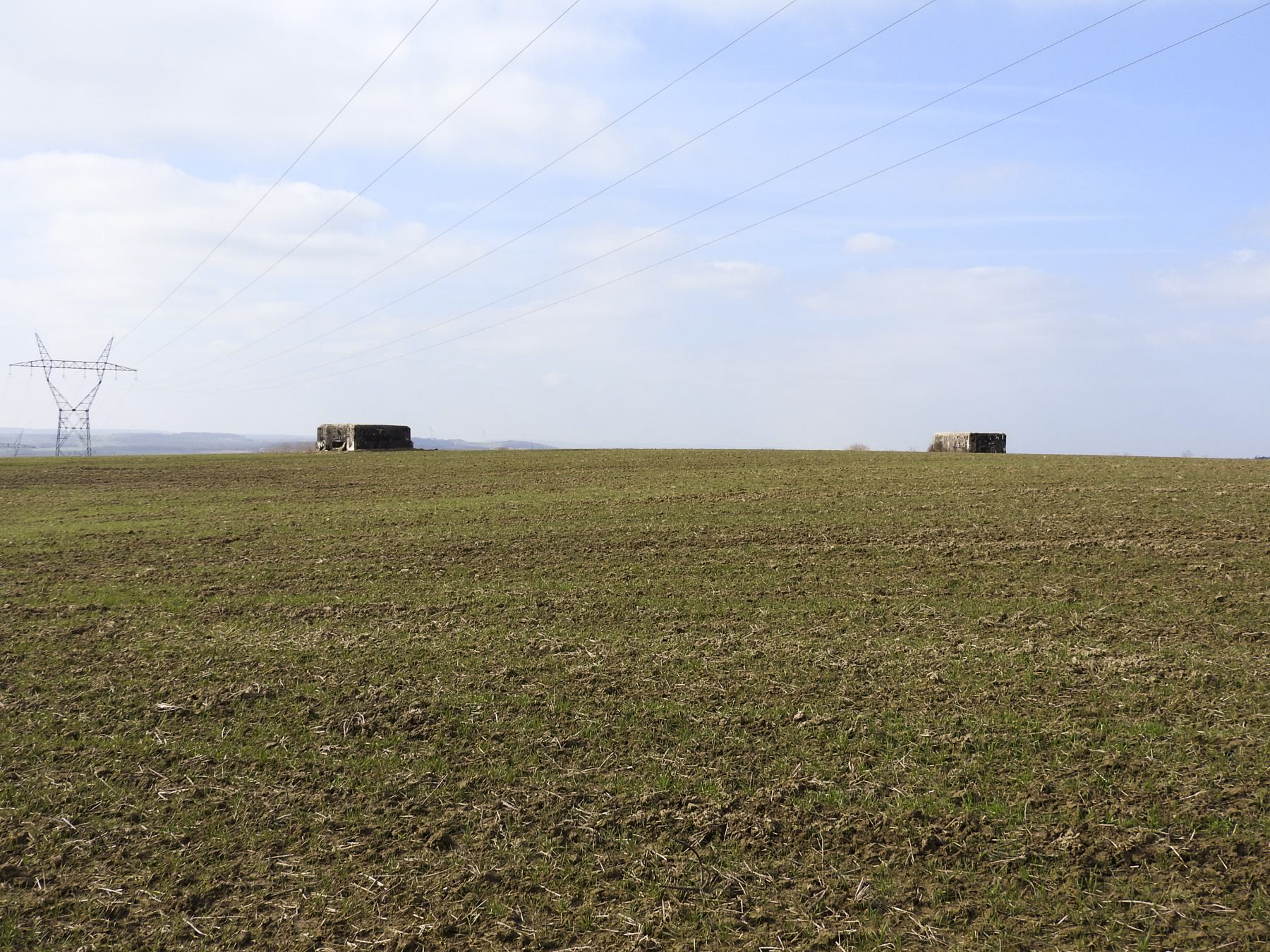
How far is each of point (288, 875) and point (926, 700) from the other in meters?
5.25

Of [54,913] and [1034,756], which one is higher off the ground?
[1034,756]

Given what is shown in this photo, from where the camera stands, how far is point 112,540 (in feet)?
55.2

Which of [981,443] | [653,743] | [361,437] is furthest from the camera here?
[361,437]

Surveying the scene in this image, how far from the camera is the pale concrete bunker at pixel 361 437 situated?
4094 centimetres

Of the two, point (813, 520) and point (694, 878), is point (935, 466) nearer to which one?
point (813, 520)

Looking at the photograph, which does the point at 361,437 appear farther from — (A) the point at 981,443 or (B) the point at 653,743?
(B) the point at 653,743

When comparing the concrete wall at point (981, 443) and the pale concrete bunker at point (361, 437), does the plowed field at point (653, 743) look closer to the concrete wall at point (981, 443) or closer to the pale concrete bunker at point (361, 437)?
the concrete wall at point (981, 443)

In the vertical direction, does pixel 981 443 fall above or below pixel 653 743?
above

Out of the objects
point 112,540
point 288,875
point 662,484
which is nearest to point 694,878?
point 288,875

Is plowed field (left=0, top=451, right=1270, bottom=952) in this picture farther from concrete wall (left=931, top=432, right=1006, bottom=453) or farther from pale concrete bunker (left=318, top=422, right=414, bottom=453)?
pale concrete bunker (left=318, top=422, right=414, bottom=453)

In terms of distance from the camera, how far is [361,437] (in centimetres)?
4094

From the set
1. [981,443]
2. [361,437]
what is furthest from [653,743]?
[361,437]

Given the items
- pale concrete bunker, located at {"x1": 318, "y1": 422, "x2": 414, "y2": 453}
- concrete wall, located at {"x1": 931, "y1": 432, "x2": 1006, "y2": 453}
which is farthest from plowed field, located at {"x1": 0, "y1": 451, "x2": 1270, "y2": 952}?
pale concrete bunker, located at {"x1": 318, "y1": 422, "x2": 414, "y2": 453}

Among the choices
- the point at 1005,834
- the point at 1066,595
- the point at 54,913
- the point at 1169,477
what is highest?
the point at 1169,477
